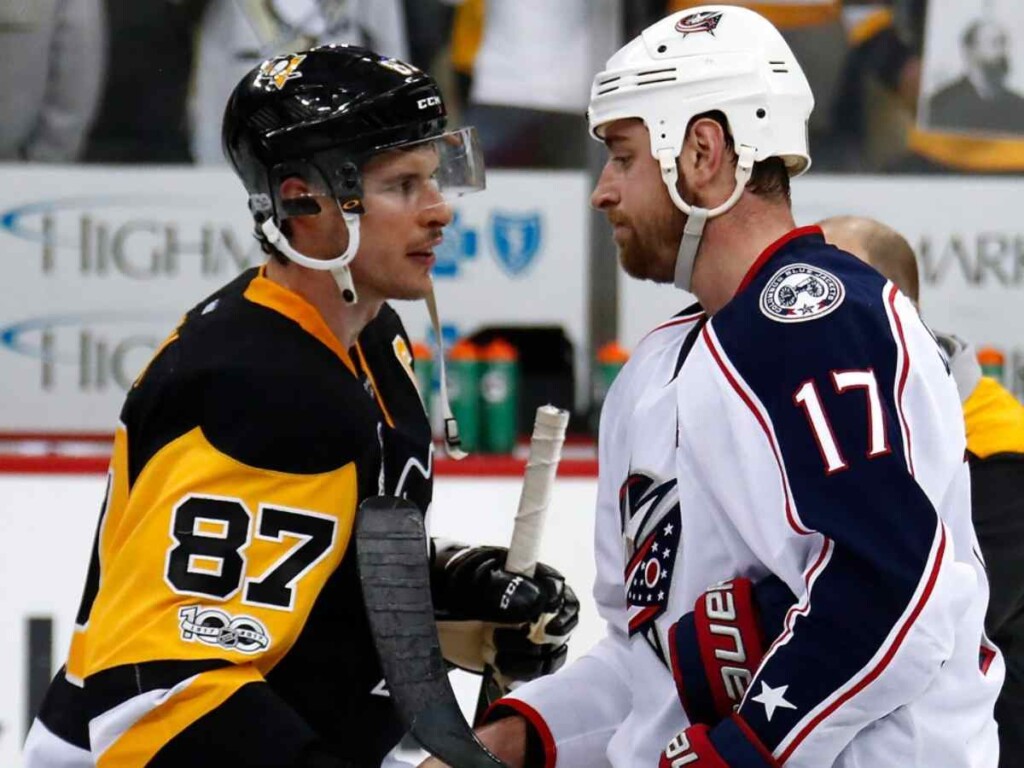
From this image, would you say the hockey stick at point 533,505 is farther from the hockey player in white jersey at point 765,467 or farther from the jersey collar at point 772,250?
the jersey collar at point 772,250

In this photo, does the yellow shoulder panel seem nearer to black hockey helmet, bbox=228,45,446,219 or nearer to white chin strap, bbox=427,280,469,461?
white chin strap, bbox=427,280,469,461

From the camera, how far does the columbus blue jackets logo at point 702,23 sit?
6.49 feet

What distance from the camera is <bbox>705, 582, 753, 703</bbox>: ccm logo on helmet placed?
180 centimetres

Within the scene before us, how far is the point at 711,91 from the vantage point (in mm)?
1932

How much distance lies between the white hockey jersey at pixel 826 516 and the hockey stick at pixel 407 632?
0.19 meters

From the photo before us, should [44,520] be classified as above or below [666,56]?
below

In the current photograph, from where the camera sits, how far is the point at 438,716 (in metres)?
1.95

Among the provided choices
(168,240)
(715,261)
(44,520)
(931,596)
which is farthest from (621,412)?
(168,240)

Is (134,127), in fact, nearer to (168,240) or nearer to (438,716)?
(168,240)

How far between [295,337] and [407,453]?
215 mm

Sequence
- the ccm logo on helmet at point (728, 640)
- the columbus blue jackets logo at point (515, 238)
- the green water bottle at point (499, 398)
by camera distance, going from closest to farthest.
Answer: the ccm logo on helmet at point (728, 640) → the green water bottle at point (499, 398) → the columbus blue jackets logo at point (515, 238)

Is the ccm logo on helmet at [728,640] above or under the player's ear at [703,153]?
under

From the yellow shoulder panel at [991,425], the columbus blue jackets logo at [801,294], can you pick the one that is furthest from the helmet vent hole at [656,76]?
the yellow shoulder panel at [991,425]

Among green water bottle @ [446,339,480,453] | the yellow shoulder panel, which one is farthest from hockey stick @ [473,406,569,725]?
green water bottle @ [446,339,480,453]
